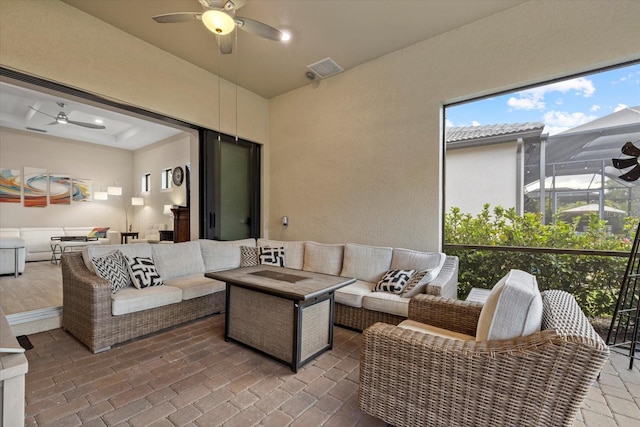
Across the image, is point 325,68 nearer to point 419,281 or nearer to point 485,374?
point 419,281

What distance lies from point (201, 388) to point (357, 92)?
3.93 metres

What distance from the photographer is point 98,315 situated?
2457 millimetres

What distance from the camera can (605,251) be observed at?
105 inches

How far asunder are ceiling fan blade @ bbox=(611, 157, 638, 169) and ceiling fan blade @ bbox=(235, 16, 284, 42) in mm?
3336

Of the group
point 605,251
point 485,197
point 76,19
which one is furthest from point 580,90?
point 76,19

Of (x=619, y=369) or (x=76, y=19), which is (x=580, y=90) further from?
(x=76, y=19)

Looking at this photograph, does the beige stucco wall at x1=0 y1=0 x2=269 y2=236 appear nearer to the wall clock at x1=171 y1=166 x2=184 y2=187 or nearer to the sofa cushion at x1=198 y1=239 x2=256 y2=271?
the sofa cushion at x1=198 y1=239 x2=256 y2=271

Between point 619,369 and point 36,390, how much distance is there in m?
4.42

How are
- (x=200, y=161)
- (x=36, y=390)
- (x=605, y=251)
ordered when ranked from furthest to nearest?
1. (x=200, y=161)
2. (x=605, y=251)
3. (x=36, y=390)

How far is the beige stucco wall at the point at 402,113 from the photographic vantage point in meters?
2.68

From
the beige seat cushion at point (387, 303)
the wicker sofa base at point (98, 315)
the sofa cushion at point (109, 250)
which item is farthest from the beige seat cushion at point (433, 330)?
the sofa cushion at point (109, 250)

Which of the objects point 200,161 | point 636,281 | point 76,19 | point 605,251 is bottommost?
point 636,281

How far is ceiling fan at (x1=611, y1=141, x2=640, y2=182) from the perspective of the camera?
2502mm

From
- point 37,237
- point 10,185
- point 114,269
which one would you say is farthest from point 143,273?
point 10,185
